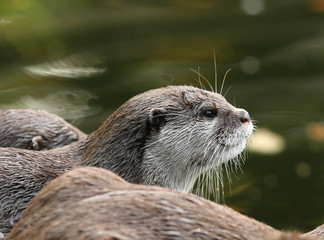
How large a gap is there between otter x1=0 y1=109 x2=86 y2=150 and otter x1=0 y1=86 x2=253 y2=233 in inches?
42.3

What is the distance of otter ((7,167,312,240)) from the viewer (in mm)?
2439

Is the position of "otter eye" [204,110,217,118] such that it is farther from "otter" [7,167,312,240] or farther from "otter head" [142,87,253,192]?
"otter" [7,167,312,240]

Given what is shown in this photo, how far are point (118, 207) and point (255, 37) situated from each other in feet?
23.0

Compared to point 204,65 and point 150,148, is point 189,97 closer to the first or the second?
point 150,148

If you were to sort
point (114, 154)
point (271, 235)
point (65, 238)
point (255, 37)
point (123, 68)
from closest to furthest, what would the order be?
1. point (65, 238)
2. point (271, 235)
3. point (114, 154)
4. point (123, 68)
5. point (255, 37)

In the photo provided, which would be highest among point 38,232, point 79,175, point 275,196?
point 79,175

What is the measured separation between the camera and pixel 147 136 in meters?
4.52

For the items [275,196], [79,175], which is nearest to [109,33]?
[275,196]

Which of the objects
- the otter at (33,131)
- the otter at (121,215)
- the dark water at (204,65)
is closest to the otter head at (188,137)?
the dark water at (204,65)

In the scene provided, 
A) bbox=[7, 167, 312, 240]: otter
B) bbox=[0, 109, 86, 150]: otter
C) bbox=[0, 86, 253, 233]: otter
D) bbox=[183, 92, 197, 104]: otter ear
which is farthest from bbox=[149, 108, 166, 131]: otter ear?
bbox=[7, 167, 312, 240]: otter

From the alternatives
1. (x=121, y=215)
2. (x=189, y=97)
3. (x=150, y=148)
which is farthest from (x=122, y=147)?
(x=121, y=215)

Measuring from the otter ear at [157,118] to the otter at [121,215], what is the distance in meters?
1.77

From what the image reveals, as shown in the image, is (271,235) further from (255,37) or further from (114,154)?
(255,37)

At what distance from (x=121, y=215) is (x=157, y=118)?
2.07 meters
